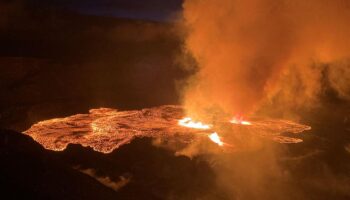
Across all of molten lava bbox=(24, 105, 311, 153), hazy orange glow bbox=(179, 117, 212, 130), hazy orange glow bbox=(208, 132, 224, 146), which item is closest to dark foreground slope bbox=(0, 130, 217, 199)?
molten lava bbox=(24, 105, 311, 153)

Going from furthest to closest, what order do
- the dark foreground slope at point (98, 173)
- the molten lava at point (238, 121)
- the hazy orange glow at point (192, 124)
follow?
the molten lava at point (238, 121), the hazy orange glow at point (192, 124), the dark foreground slope at point (98, 173)

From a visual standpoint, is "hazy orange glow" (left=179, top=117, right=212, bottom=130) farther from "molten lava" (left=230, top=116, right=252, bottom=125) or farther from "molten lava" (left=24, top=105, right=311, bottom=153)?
"molten lava" (left=230, top=116, right=252, bottom=125)

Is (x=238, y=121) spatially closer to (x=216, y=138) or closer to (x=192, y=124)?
(x=192, y=124)

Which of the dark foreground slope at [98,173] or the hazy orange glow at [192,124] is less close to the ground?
the hazy orange glow at [192,124]

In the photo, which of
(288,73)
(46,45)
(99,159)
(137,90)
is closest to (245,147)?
(99,159)

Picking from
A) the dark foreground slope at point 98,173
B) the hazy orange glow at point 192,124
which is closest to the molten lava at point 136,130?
the hazy orange glow at point 192,124

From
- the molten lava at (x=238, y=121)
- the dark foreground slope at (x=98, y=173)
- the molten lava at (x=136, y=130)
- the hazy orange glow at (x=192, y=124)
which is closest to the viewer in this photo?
the dark foreground slope at (x=98, y=173)

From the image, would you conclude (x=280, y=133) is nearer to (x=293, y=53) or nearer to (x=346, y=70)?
(x=293, y=53)

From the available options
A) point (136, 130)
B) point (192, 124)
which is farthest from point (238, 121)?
point (136, 130)

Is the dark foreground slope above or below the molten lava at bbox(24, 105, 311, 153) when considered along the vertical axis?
below

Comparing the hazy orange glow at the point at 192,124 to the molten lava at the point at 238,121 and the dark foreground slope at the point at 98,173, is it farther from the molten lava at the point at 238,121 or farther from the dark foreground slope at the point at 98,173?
the dark foreground slope at the point at 98,173

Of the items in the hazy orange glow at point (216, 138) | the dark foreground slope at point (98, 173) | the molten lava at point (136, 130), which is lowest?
the dark foreground slope at point (98, 173)
